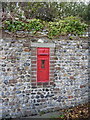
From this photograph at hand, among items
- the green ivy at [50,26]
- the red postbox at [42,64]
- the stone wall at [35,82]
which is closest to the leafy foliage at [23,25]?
the green ivy at [50,26]

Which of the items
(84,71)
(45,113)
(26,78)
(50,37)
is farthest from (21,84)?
(84,71)

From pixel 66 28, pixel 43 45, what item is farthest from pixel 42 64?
pixel 66 28

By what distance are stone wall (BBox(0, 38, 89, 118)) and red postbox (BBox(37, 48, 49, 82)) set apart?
0.58ft

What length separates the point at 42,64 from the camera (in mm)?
4223

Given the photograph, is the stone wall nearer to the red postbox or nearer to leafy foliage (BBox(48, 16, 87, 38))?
the red postbox

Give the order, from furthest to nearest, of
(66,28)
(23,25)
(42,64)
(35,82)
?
(66,28) < (42,64) < (35,82) < (23,25)

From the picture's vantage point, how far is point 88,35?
4633 mm

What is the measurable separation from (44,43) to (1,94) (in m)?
2.07

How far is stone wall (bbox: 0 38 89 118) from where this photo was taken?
3.87 m

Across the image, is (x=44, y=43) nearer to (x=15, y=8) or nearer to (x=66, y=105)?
(x=66, y=105)

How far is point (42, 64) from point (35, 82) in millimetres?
633

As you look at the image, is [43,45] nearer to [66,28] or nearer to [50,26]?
[50,26]

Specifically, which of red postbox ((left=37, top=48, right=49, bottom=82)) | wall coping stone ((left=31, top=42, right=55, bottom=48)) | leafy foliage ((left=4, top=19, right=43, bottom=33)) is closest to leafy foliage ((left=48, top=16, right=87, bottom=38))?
Result: wall coping stone ((left=31, top=42, right=55, bottom=48))

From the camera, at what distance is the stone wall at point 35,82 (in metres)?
3.87
